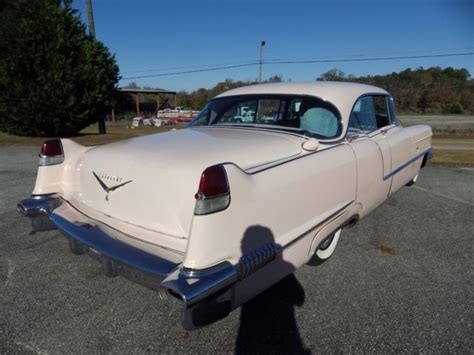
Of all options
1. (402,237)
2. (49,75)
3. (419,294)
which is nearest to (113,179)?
(419,294)

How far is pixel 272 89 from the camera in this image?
349cm

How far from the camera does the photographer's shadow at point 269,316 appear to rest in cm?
187

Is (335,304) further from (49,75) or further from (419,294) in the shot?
(49,75)

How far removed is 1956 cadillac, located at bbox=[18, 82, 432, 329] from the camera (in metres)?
1.67

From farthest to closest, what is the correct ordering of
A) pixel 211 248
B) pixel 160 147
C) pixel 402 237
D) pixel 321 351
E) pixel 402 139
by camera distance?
1. pixel 402 139
2. pixel 402 237
3. pixel 160 147
4. pixel 321 351
5. pixel 211 248

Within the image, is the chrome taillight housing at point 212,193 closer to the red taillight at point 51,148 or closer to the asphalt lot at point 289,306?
the asphalt lot at point 289,306

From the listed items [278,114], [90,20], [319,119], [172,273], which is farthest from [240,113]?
[90,20]

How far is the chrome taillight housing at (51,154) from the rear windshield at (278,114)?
4.61 feet

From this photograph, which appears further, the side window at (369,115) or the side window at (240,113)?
the side window at (240,113)

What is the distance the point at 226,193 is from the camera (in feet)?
5.58

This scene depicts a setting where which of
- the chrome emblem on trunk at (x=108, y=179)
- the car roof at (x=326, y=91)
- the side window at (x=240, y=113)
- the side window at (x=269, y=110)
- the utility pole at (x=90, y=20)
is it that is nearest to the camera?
the chrome emblem on trunk at (x=108, y=179)

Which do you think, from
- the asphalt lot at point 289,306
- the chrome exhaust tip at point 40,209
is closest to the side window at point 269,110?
the asphalt lot at point 289,306

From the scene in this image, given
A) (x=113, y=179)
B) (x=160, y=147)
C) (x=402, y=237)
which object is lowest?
(x=402, y=237)

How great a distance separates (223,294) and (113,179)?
115 centimetres
